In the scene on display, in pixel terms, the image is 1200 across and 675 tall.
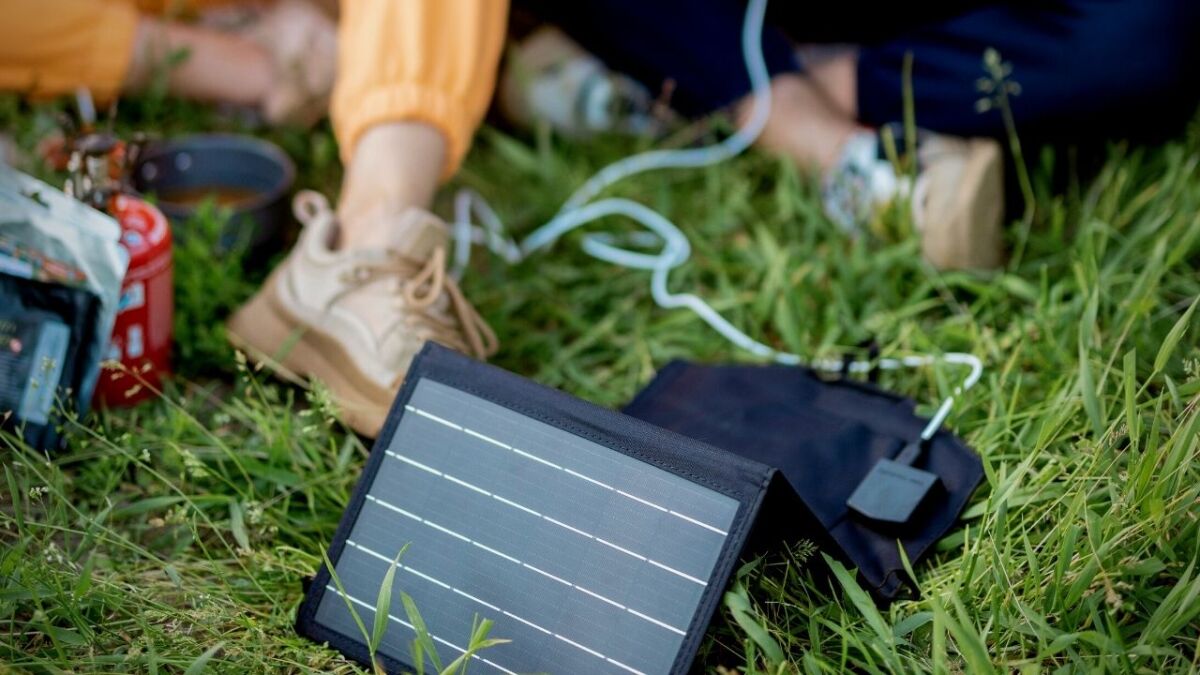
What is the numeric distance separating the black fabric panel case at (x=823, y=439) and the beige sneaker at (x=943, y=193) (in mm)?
448

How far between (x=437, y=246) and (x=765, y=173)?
1006 mm

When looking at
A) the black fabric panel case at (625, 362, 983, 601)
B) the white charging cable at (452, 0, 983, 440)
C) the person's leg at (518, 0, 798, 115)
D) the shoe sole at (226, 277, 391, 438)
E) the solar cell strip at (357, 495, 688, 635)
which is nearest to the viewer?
the solar cell strip at (357, 495, 688, 635)

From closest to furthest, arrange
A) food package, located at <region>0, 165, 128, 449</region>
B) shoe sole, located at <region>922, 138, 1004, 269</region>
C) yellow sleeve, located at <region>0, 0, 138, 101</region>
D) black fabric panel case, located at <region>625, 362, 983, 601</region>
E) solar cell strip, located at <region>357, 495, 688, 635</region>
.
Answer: solar cell strip, located at <region>357, 495, 688, 635</region>
black fabric panel case, located at <region>625, 362, 983, 601</region>
food package, located at <region>0, 165, 128, 449</region>
shoe sole, located at <region>922, 138, 1004, 269</region>
yellow sleeve, located at <region>0, 0, 138, 101</region>

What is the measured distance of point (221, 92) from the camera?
2744 mm

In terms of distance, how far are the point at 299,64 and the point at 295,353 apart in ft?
3.35

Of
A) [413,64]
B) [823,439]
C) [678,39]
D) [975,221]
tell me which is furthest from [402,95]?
[975,221]

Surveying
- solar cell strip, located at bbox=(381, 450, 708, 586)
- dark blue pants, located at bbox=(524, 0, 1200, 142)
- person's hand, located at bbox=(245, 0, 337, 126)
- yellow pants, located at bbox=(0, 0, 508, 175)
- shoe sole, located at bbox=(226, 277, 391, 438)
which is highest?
dark blue pants, located at bbox=(524, 0, 1200, 142)

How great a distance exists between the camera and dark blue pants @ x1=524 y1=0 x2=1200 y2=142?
7.04ft

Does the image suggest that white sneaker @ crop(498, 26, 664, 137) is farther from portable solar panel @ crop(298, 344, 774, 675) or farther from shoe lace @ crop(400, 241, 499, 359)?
portable solar panel @ crop(298, 344, 774, 675)

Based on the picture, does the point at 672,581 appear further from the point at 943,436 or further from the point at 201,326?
the point at 201,326

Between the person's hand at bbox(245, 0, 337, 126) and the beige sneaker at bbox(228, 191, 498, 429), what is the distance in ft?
2.48

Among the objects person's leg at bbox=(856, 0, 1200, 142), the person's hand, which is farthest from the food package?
person's leg at bbox=(856, 0, 1200, 142)

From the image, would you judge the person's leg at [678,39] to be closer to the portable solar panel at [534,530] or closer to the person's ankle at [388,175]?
the person's ankle at [388,175]

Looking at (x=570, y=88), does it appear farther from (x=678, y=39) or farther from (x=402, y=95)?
(x=402, y=95)
